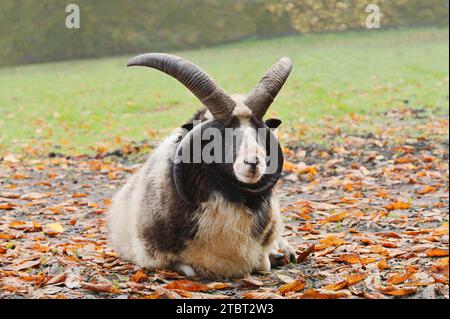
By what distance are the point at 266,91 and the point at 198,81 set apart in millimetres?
587

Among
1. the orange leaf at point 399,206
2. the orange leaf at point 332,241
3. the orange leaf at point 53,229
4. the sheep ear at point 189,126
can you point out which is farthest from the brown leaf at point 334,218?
the orange leaf at point 53,229

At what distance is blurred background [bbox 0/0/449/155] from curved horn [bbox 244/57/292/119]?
864 centimetres

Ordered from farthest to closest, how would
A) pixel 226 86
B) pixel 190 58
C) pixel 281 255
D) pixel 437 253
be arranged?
pixel 190 58, pixel 226 86, pixel 281 255, pixel 437 253

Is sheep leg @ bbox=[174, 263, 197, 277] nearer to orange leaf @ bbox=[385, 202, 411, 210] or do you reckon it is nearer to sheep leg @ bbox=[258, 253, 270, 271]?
sheep leg @ bbox=[258, 253, 270, 271]

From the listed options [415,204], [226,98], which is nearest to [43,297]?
[226,98]

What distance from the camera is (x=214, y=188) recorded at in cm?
526

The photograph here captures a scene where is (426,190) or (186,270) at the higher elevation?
(426,190)

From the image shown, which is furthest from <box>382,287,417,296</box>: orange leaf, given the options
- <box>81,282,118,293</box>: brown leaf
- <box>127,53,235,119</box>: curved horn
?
<box>81,282,118,293</box>: brown leaf

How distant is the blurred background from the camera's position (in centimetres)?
1672

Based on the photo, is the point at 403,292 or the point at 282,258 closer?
the point at 403,292

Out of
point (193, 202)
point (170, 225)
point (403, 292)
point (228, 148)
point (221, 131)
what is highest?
point (221, 131)

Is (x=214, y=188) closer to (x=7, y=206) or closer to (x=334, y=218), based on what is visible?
(x=334, y=218)

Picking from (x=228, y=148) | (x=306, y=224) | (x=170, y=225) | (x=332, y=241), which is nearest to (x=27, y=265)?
(x=170, y=225)

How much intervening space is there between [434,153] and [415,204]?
3.93 m
